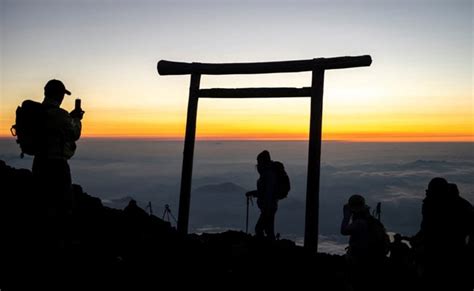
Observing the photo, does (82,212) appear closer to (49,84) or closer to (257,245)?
(257,245)

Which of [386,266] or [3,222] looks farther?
[3,222]

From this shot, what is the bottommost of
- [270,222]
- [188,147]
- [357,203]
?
[270,222]

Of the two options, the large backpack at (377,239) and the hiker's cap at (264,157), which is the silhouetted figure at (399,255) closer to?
the large backpack at (377,239)

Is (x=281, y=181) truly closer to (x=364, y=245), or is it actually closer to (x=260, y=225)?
(x=260, y=225)

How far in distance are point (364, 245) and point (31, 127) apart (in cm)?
464

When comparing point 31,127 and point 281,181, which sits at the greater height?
point 31,127

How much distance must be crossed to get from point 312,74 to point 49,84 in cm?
539

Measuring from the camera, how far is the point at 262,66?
32.9ft

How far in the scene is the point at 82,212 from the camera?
10180 millimetres

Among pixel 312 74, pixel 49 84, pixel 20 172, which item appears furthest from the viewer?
pixel 20 172

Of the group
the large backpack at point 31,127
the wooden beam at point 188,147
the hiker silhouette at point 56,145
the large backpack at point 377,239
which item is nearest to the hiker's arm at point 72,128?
the hiker silhouette at point 56,145

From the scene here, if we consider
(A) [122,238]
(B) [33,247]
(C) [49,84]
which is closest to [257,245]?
(A) [122,238]

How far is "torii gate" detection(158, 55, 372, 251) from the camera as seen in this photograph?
31.8 ft

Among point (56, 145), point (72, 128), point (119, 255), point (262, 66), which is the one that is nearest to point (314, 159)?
point (262, 66)
